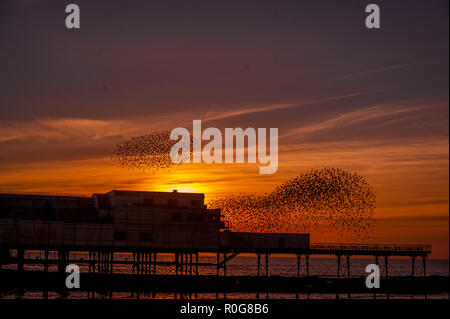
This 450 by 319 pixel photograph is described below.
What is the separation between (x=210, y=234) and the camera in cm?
7162

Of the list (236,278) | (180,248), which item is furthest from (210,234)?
(236,278)

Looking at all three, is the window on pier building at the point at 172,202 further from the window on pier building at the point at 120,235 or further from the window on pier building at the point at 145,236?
the window on pier building at the point at 120,235

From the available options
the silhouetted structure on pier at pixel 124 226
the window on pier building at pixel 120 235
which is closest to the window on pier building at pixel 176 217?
the silhouetted structure on pier at pixel 124 226

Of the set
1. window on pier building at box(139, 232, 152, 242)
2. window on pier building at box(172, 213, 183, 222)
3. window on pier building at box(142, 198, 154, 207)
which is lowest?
window on pier building at box(139, 232, 152, 242)

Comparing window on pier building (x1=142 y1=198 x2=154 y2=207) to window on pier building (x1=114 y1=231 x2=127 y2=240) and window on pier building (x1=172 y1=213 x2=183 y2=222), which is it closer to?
window on pier building (x1=172 y1=213 x2=183 y2=222)

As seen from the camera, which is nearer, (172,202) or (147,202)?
(147,202)

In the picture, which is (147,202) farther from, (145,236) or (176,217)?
(145,236)

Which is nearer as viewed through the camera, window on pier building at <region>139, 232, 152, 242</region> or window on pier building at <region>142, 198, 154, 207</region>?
window on pier building at <region>139, 232, 152, 242</region>

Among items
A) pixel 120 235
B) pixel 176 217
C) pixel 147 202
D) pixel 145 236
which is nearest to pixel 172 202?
pixel 176 217

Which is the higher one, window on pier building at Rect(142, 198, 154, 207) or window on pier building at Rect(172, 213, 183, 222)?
window on pier building at Rect(142, 198, 154, 207)

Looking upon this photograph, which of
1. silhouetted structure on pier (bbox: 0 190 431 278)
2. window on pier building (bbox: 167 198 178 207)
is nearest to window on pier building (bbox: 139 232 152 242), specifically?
silhouetted structure on pier (bbox: 0 190 431 278)
